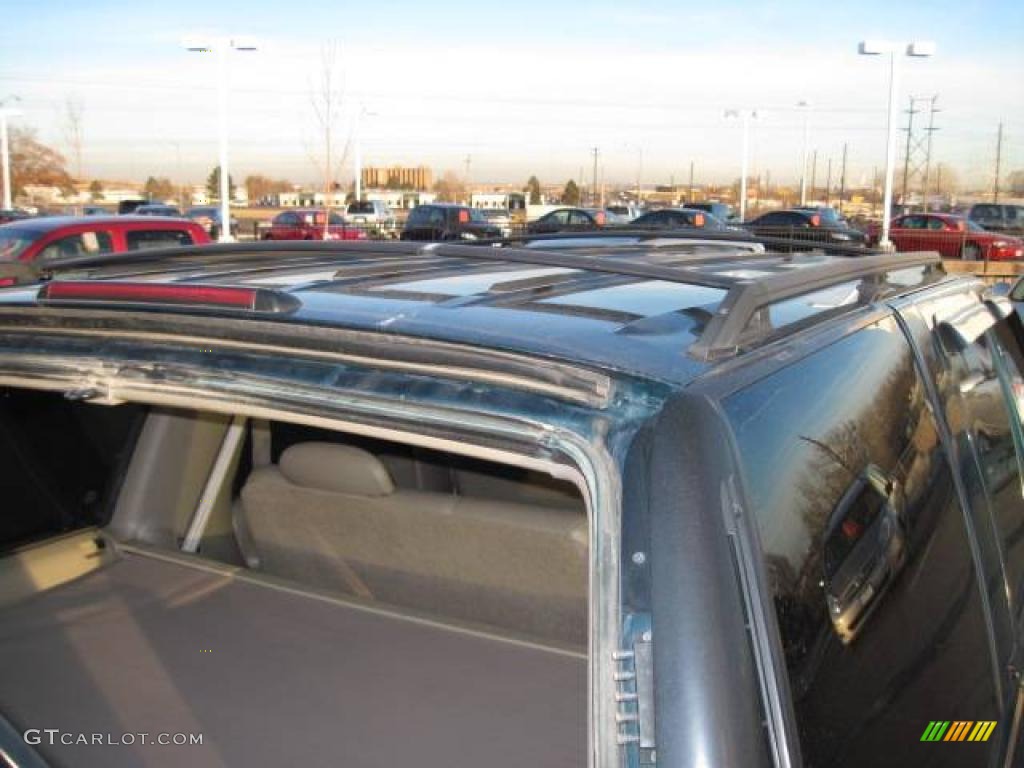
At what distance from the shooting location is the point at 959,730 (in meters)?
1.63

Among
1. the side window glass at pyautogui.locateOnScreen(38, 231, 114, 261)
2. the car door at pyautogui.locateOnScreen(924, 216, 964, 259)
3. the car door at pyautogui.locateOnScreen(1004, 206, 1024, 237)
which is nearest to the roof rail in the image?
Answer: the side window glass at pyautogui.locateOnScreen(38, 231, 114, 261)

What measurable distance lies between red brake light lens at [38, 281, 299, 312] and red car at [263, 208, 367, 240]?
2636 cm

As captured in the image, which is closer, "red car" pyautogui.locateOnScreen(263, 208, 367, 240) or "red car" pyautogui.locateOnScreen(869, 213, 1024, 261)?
"red car" pyautogui.locateOnScreen(869, 213, 1024, 261)

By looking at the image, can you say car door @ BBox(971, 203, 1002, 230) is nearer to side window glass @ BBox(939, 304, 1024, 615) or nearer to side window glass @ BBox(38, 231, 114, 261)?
side window glass @ BBox(38, 231, 114, 261)

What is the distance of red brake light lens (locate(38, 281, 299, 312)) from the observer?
5.27 ft

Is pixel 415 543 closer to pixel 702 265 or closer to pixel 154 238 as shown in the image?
pixel 702 265

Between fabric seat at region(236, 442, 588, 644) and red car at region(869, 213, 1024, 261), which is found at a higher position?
fabric seat at region(236, 442, 588, 644)

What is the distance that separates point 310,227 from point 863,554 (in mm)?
32020

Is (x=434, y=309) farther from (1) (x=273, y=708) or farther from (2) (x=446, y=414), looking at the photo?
(1) (x=273, y=708)

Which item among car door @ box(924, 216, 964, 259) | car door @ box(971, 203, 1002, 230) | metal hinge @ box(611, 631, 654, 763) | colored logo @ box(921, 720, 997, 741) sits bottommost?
car door @ box(924, 216, 964, 259)

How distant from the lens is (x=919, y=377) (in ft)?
6.86

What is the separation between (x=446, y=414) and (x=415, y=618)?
1288 millimetres

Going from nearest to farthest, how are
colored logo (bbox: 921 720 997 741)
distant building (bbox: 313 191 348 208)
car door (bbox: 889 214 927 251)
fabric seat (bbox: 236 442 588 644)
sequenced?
colored logo (bbox: 921 720 997 741) < fabric seat (bbox: 236 442 588 644) < car door (bbox: 889 214 927 251) < distant building (bbox: 313 191 348 208)

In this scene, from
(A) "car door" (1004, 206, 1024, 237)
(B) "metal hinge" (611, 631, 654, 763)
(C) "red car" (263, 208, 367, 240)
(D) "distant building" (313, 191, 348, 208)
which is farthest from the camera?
(D) "distant building" (313, 191, 348, 208)
